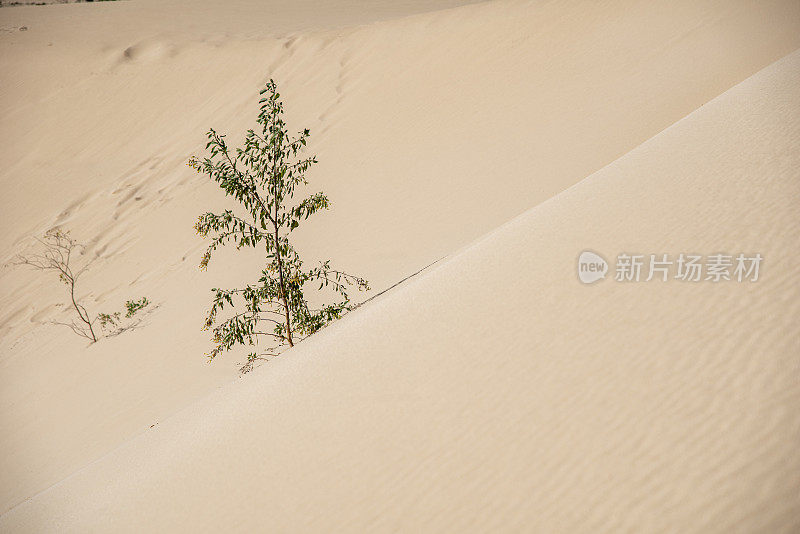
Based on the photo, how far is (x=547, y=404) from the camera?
2500 millimetres

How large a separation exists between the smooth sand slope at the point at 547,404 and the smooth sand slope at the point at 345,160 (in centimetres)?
5

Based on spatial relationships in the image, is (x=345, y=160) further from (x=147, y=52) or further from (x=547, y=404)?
(x=147, y=52)

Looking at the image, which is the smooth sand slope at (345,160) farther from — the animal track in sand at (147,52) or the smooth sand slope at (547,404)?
the animal track in sand at (147,52)

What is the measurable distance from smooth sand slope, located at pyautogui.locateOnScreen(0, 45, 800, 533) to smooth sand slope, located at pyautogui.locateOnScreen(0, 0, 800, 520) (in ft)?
0.17

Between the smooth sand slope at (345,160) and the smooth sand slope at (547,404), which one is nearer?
the smooth sand slope at (547,404)

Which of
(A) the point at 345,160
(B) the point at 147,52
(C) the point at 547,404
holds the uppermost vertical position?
(B) the point at 147,52

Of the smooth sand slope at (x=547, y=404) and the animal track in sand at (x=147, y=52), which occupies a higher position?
the animal track in sand at (x=147, y=52)

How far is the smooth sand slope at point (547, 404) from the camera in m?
1.93

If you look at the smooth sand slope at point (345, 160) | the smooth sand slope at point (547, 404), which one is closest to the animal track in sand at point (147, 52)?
the smooth sand slope at point (345, 160)

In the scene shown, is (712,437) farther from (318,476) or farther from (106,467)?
(106,467)

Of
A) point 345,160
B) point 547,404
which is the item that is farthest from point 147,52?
point 547,404

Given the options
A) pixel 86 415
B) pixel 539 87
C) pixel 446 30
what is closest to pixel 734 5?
pixel 539 87

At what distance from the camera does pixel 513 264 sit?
13.3ft

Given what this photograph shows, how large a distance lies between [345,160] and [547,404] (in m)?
10.8
